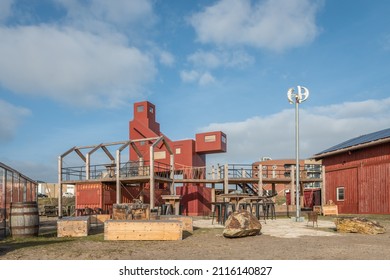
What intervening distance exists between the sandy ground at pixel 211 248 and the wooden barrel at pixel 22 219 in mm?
572

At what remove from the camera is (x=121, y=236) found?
1241cm

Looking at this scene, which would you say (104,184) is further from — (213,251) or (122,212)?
(213,251)

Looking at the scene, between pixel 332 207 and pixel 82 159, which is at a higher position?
pixel 82 159

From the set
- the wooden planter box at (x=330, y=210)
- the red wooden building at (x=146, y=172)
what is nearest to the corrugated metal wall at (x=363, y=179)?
the wooden planter box at (x=330, y=210)

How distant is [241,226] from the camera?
42.1 ft

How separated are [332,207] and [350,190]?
3.78 metres

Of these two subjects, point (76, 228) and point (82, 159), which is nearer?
point (76, 228)

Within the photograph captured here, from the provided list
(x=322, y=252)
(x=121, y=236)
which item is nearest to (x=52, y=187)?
(x=121, y=236)

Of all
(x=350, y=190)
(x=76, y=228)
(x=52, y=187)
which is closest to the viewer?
(x=76, y=228)

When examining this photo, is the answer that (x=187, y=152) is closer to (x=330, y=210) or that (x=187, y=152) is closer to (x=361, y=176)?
(x=330, y=210)

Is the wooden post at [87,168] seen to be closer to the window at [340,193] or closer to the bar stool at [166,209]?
the bar stool at [166,209]

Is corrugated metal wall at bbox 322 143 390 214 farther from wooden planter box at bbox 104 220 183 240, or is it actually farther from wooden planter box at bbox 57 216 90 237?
wooden planter box at bbox 57 216 90 237

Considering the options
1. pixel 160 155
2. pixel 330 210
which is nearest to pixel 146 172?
pixel 160 155

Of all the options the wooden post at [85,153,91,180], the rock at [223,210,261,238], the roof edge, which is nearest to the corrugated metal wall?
the roof edge
